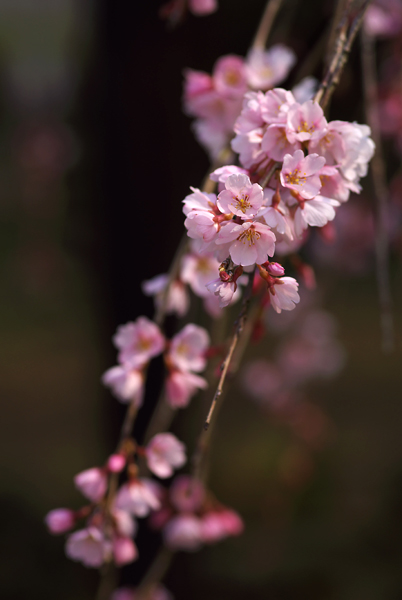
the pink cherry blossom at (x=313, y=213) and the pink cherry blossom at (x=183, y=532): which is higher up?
the pink cherry blossom at (x=313, y=213)

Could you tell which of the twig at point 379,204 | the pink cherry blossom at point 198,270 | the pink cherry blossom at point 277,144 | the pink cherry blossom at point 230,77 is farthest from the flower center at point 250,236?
the pink cherry blossom at point 230,77

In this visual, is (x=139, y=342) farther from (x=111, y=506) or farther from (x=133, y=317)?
(x=133, y=317)

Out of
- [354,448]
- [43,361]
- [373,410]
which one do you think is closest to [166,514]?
[354,448]

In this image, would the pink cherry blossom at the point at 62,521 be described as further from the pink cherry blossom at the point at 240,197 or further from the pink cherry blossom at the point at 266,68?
the pink cherry blossom at the point at 266,68

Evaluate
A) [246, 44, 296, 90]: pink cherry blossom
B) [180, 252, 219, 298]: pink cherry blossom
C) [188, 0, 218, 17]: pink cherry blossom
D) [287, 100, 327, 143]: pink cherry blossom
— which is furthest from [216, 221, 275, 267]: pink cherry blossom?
[188, 0, 218, 17]: pink cherry blossom

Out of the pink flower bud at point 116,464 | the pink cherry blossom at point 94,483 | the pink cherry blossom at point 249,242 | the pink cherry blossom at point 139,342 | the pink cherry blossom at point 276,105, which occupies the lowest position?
the pink cherry blossom at point 94,483

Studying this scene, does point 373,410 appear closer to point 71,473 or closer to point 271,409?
point 271,409

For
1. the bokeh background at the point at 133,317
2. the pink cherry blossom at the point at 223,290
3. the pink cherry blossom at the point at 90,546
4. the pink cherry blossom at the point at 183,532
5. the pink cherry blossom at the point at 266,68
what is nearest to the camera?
the pink cherry blossom at the point at 223,290
